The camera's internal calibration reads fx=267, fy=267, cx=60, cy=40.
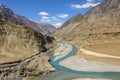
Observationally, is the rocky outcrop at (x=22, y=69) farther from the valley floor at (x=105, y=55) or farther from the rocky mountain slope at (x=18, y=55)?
the valley floor at (x=105, y=55)

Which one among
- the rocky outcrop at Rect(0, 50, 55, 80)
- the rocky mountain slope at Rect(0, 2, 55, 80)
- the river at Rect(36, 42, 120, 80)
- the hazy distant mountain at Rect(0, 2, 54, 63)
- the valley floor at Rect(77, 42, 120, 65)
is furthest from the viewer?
the valley floor at Rect(77, 42, 120, 65)

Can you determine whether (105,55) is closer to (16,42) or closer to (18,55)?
(16,42)

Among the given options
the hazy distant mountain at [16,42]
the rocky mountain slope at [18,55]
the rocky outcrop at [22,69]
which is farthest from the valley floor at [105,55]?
the rocky outcrop at [22,69]

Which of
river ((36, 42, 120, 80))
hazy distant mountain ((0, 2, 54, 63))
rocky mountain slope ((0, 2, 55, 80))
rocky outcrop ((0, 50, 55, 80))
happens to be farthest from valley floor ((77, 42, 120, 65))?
rocky outcrop ((0, 50, 55, 80))

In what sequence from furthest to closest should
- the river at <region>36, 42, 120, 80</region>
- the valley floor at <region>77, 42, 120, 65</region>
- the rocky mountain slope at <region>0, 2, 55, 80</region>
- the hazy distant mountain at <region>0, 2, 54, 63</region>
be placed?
the valley floor at <region>77, 42, 120, 65</region> < the hazy distant mountain at <region>0, 2, 54, 63</region> < the river at <region>36, 42, 120, 80</region> < the rocky mountain slope at <region>0, 2, 55, 80</region>

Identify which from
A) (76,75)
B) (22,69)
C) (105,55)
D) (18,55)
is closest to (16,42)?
(18,55)

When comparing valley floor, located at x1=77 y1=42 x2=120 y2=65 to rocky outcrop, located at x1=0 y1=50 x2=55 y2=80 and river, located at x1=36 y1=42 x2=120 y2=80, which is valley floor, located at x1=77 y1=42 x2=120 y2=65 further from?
rocky outcrop, located at x1=0 y1=50 x2=55 y2=80

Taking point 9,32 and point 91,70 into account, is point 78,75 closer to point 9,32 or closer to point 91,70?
point 91,70

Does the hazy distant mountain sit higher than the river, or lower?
higher

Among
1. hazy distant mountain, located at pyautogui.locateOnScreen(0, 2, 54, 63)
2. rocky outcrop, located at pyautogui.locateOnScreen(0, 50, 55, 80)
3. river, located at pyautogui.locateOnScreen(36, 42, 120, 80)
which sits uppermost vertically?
hazy distant mountain, located at pyautogui.locateOnScreen(0, 2, 54, 63)

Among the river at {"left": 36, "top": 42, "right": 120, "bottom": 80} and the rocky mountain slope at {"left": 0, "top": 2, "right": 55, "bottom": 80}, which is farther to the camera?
the river at {"left": 36, "top": 42, "right": 120, "bottom": 80}

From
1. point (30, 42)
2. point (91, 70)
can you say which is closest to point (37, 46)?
point (30, 42)
